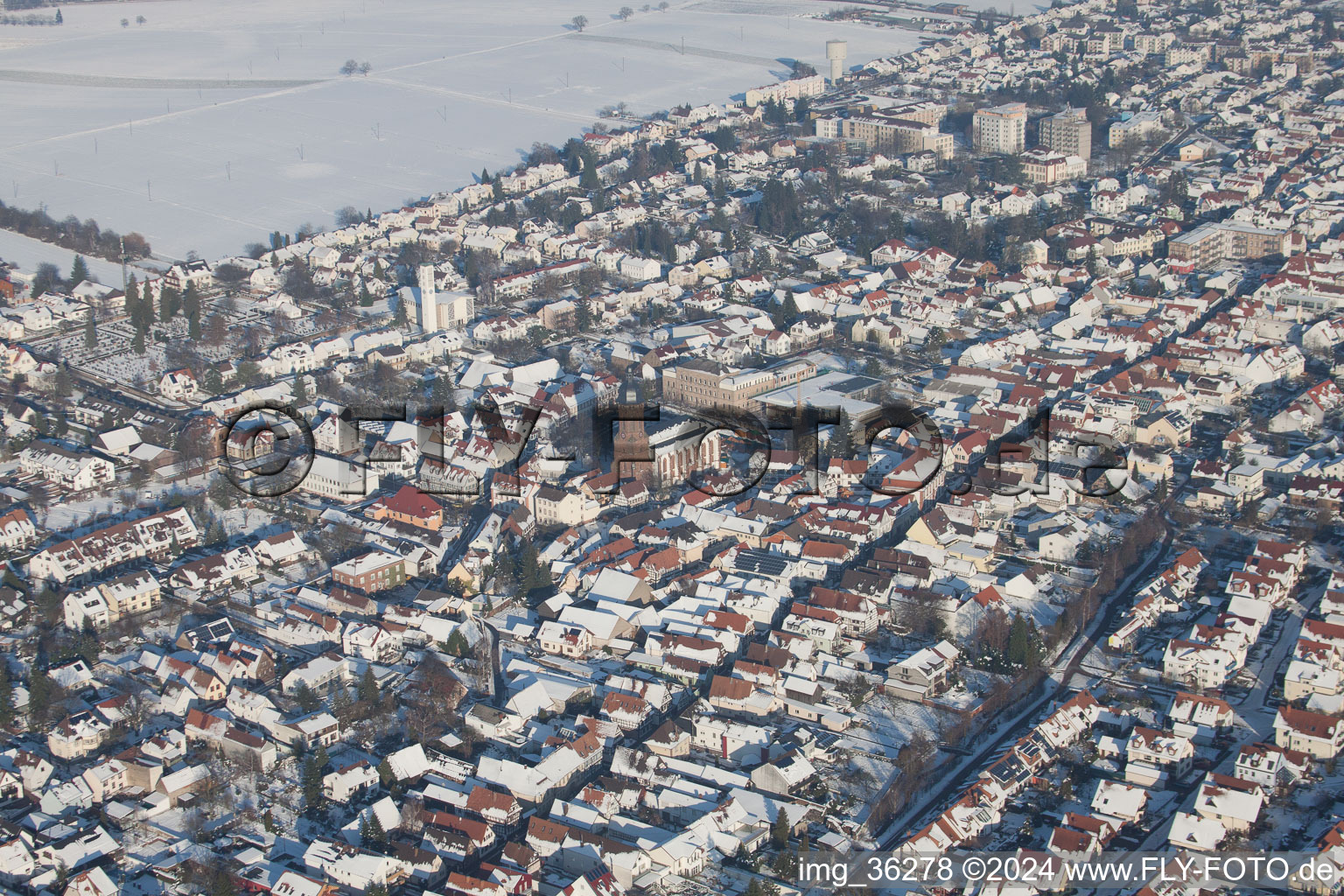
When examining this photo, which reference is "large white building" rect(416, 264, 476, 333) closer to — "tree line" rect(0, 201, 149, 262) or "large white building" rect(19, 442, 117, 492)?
"large white building" rect(19, 442, 117, 492)

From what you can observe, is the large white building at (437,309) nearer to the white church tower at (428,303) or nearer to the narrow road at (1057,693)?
the white church tower at (428,303)

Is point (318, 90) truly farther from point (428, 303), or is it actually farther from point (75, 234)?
point (428, 303)

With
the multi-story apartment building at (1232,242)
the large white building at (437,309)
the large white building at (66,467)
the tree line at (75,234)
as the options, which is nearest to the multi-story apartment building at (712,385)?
the large white building at (437,309)

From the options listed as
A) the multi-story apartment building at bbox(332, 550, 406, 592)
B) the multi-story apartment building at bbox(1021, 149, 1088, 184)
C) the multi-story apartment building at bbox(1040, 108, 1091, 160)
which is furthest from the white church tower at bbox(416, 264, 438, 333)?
the multi-story apartment building at bbox(1040, 108, 1091, 160)

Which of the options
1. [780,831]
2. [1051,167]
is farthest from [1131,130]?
[780,831]

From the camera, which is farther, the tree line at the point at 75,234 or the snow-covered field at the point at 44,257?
the tree line at the point at 75,234
